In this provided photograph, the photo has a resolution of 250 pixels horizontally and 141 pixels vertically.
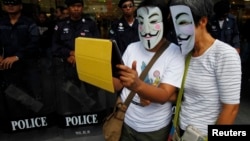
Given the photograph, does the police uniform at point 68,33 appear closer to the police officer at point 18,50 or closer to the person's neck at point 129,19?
the police officer at point 18,50

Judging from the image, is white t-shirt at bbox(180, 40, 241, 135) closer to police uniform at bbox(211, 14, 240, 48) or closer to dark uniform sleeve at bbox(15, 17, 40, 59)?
dark uniform sleeve at bbox(15, 17, 40, 59)

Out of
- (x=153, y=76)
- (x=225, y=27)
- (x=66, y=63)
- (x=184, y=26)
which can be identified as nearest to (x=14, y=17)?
(x=66, y=63)

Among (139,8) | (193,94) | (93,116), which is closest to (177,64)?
(193,94)

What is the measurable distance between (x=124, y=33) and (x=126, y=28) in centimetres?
9

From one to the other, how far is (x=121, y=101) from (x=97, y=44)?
585 millimetres

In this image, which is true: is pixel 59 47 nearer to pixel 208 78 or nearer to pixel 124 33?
pixel 124 33

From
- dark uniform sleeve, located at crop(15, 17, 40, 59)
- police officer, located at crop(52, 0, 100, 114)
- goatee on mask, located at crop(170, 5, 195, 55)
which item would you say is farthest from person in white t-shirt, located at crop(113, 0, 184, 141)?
dark uniform sleeve, located at crop(15, 17, 40, 59)

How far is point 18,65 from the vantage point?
11.0ft

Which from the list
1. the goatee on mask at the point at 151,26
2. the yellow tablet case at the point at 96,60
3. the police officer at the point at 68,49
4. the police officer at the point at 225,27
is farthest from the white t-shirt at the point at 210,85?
the police officer at the point at 225,27

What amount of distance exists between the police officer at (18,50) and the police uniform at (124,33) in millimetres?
1093

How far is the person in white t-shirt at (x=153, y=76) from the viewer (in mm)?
1530

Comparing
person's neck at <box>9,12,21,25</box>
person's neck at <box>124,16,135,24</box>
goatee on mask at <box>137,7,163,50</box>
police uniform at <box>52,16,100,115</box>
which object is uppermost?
goatee on mask at <box>137,7,163,50</box>

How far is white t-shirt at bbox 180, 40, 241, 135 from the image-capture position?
1320mm

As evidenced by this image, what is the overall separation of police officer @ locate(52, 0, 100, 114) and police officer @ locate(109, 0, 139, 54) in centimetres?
42
